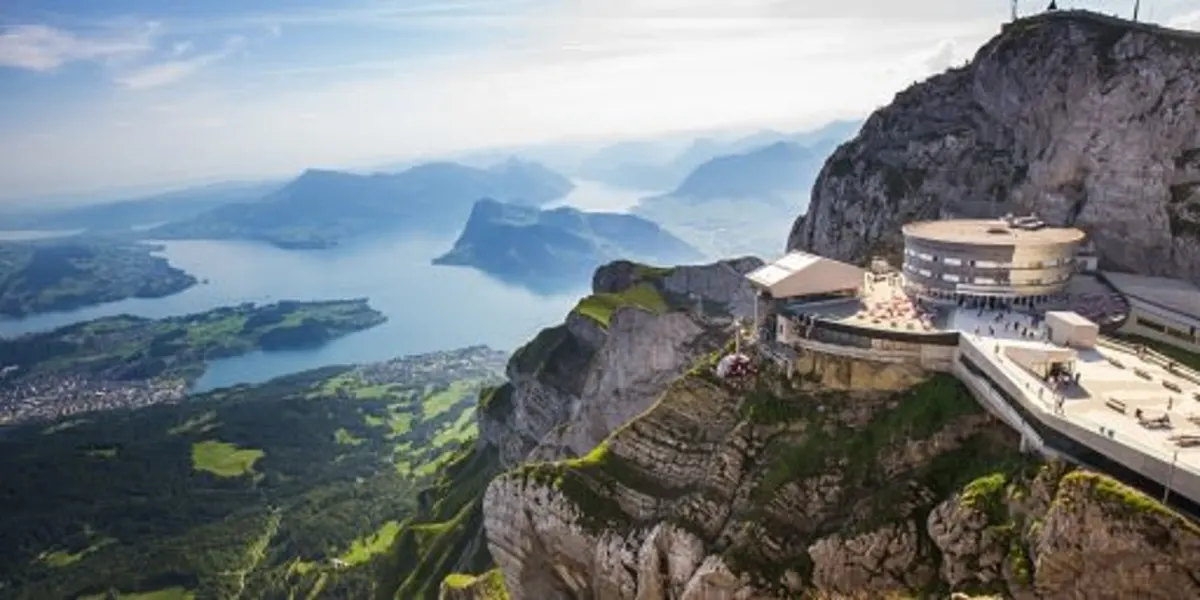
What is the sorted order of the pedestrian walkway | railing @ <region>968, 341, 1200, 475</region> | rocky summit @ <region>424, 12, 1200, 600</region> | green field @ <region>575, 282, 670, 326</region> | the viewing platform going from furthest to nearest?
green field @ <region>575, 282, 670, 326</region>
rocky summit @ <region>424, 12, 1200, 600</region>
the viewing platform
the pedestrian walkway
railing @ <region>968, 341, 1200, 475</region>

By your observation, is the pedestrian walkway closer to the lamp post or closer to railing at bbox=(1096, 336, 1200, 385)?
the lamp post

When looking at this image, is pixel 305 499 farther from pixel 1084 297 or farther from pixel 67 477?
pixel 1084 297

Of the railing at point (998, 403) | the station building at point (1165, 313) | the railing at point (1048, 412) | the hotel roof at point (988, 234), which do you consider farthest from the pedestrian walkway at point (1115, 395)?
the station building at point (1165, 313)

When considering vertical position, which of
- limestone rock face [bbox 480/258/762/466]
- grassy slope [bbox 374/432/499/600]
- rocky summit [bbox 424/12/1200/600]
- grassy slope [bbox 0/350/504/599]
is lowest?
grassy slope [bbox 0/350/504/599]

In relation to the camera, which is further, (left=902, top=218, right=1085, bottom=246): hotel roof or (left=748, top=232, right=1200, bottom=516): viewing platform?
(left=902, top=218, right=1085, bottom=246): hotel roof

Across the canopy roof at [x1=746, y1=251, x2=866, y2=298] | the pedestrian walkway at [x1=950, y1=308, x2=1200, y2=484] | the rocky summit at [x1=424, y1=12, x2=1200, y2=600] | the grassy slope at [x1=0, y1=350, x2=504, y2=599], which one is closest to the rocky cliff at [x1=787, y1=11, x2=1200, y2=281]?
the rocky summit at [x1=424, y1=12, x2=1200, y2=600]

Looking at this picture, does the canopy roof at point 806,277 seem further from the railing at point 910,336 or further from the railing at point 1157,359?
the railing at point 1157,359

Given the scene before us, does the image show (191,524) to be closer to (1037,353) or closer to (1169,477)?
(1037,353)
